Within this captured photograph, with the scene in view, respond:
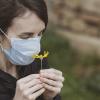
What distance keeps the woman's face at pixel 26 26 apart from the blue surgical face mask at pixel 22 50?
0.04 meters

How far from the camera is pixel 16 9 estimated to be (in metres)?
3.93

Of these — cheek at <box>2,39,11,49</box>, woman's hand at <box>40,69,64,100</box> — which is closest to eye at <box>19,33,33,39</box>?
cheek at <box>2,39,11,49</box>

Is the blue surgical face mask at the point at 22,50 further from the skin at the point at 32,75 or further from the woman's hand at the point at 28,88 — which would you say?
the woman's hand at the point at 28,88

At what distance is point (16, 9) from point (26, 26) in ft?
0.48

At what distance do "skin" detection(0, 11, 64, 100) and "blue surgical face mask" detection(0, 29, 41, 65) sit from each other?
3 cm

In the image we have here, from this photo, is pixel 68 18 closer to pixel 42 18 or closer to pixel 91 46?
pixel 91 46

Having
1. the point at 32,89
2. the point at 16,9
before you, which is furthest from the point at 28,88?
the point at 16,9

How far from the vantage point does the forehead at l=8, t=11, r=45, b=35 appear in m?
3.89

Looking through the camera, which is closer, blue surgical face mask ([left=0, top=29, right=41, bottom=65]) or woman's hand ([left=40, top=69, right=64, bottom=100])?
woman's hand ([left=40, top=69, right=64, bottom=100])

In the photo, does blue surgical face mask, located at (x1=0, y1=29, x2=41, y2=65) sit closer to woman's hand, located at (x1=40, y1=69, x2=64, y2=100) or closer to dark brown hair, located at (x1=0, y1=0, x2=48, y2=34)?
dark brown hair, located at (x1=0, y1=0, x2=48, y2=34)

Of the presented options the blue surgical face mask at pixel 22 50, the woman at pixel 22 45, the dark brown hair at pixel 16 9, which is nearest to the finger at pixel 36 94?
the woman at pixel 22 45

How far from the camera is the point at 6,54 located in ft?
13.1

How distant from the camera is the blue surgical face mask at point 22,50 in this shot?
3973mm

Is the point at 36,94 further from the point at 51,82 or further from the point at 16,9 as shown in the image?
the point at 16,9
